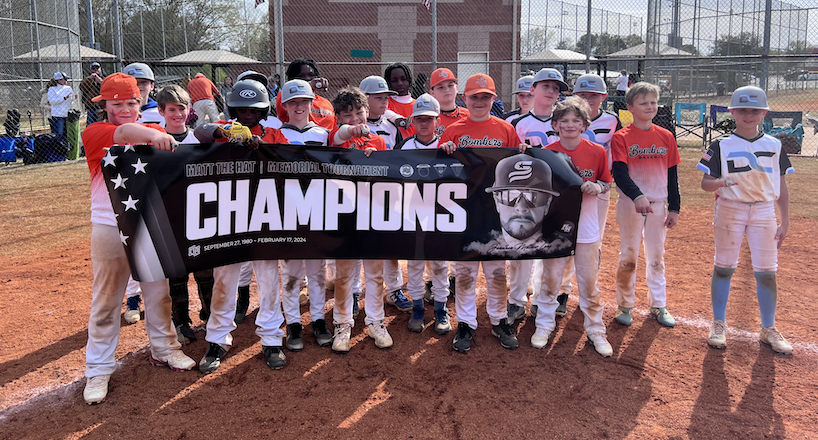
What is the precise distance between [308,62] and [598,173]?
3.57 meters

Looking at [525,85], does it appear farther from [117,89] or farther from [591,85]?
[117,89]

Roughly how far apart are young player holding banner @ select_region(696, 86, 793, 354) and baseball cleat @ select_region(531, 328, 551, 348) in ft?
4.25

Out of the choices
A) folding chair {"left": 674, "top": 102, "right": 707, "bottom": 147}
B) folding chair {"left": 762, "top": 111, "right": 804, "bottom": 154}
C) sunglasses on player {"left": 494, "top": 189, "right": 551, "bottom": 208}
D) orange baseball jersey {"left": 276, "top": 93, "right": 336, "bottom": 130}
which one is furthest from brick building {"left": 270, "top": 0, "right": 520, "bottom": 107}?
sunglasses on player {"left": 494, "top": 189, "right": 551, "bottom": 208}

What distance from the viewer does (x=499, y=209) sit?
466 cm

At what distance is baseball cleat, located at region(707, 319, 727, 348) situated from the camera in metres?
4.67

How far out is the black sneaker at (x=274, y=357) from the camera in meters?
4.38

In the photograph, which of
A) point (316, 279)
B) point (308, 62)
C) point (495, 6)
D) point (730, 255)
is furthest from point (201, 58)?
point (730, 255)

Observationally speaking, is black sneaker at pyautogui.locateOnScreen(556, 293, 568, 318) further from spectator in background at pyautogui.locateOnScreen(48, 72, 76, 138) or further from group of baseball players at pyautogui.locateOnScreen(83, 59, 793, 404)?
spectator in background at pyautogui.locateOnScreen(48, 72, 76, 138)

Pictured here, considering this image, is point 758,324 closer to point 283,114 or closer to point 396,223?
point 396,223

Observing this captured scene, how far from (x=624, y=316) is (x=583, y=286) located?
0.77 metres

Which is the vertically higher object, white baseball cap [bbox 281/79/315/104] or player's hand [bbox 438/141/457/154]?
white baseball cap [bbox 281/79/315/104]

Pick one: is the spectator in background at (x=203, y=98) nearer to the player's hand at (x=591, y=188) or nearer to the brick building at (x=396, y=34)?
the player's hand at (x=591, y=188)

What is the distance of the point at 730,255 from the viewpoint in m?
4.76

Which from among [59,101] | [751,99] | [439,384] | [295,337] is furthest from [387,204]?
[59,101]
